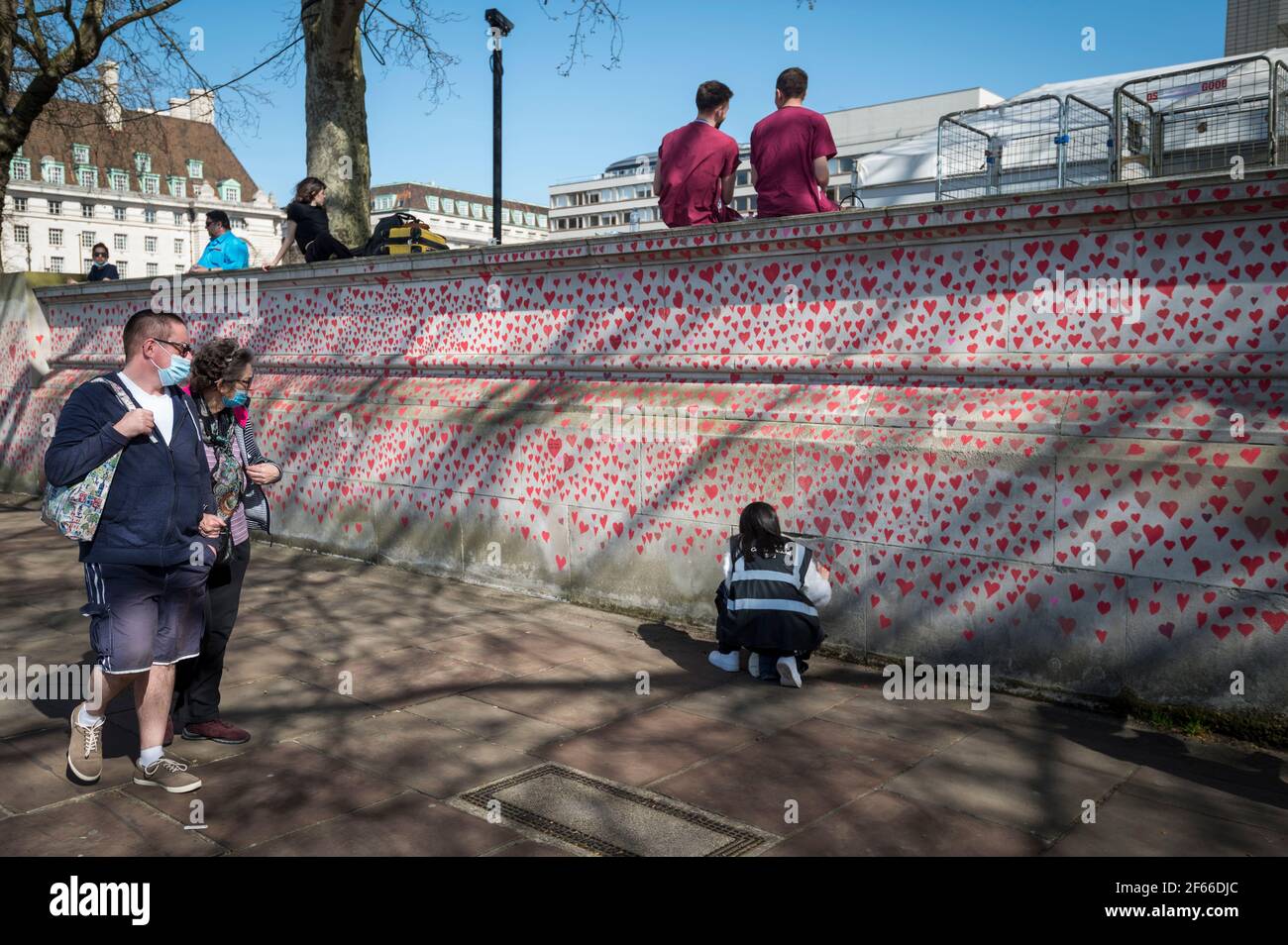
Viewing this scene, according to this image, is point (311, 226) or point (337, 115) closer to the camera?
point (311, 226)

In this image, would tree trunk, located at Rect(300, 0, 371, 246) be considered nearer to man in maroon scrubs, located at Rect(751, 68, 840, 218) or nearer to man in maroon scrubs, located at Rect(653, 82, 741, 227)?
man in maroon scrubs, located at Rect(653, 82, 741, 227)

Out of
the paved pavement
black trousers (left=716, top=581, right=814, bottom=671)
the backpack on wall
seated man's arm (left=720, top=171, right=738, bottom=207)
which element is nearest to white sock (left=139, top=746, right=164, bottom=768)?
the paved pavement

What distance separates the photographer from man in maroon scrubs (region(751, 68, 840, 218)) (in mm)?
7055

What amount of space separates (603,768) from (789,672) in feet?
4.85

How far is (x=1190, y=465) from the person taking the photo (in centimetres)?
495

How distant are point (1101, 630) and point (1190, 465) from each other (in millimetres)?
879

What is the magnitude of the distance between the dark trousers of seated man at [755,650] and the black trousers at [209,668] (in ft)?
8.19

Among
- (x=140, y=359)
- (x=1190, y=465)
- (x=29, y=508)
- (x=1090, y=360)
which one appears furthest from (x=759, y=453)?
(x=29, y=508)

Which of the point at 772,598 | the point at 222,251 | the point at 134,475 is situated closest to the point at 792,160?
the point at 772,598

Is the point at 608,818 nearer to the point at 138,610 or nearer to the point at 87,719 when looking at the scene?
the point at 138,610

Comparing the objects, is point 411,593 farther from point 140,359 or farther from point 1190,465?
point 1190,465

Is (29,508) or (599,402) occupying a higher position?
(599,402)

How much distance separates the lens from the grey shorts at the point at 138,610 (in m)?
4.20

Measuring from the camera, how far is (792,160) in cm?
707
